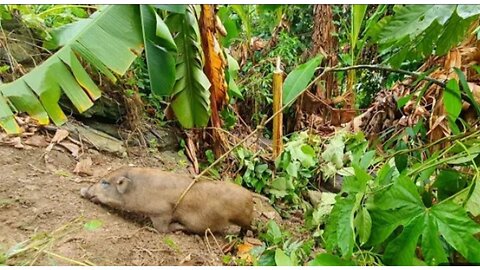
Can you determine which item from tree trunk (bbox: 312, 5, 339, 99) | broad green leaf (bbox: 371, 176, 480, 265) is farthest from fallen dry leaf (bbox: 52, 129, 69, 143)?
tree trunk (bbox: 312, 5, 339, 99)

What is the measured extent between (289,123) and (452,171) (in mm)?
2655

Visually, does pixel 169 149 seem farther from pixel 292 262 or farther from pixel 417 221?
pixel 417 221

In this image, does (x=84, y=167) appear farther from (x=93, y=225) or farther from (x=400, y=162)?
(x=400, y=162)

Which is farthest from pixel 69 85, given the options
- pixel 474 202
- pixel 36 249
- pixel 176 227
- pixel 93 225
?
pixel 474 202

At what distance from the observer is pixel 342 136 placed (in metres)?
2.51

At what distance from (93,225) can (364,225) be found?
1.11 meters

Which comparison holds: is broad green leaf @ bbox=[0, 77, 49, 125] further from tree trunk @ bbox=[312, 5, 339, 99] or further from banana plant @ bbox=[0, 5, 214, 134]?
tree trunk @ bbox=[312, 5, 339, 99]

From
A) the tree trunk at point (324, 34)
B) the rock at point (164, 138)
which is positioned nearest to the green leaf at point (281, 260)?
the rock at point (164, 138)

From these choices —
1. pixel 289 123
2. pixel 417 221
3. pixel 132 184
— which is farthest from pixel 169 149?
pixel 417 221

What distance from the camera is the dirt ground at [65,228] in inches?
51.6

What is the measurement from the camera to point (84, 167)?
6.31 feet

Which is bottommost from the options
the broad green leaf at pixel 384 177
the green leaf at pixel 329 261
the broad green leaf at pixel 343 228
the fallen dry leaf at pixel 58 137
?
the fallen dry leaf at pixel 58 137

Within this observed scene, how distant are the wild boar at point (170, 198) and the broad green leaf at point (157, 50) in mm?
659

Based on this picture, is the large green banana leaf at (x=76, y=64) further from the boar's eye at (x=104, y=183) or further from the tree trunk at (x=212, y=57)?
the tree trunk at (x=212, y=57)
